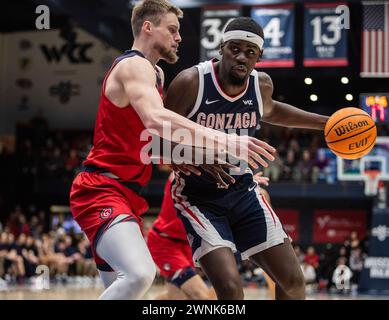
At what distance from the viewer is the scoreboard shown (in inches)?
388

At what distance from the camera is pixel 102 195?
3.91 meters

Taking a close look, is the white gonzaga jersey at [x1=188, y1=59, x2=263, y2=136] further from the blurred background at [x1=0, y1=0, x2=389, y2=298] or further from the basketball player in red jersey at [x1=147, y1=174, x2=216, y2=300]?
the basketball player in red jersey at [x1=147, y1=174, x2=216, y2=300]

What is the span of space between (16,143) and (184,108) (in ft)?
64.1

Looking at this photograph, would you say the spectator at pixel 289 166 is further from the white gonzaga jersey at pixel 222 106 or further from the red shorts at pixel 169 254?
the white gonzaga jersey at pixel 222 106

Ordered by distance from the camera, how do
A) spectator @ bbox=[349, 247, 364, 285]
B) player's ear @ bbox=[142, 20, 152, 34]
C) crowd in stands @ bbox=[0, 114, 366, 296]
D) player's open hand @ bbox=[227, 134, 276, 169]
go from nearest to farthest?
player's open hand @ bbox=[227, 134, 276, 169], player's ear @ bbox=[142, 20, 152, 34], crowd in stands @ bbox=[0, 114, 366, 296], spectator @ bbox=[349, 247, 364, 285]

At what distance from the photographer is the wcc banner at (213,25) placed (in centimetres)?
983

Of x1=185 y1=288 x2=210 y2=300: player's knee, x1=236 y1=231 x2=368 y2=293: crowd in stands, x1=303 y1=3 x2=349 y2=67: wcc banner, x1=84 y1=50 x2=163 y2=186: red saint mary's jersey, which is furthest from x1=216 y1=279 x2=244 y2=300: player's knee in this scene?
x1=236 y1=231 x2=368 y2=293: crowd in stands

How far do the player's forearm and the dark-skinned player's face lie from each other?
0.51 metres

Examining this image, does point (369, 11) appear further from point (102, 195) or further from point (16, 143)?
point (16, 143)

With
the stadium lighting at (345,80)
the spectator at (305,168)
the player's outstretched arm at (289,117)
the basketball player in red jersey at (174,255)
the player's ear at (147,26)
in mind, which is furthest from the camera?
the spectator at (305,168)

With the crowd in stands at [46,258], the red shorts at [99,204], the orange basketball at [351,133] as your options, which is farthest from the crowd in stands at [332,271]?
the red shorts at [99,204]

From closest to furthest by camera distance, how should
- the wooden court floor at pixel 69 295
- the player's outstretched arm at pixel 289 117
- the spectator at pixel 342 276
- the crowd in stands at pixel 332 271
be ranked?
the player's outstretched arm at pixel 289 117 < the wooden court floor at pixel 69 295 < the crowd in stands at pixel 332 271 < the spectator at pixel 342 276

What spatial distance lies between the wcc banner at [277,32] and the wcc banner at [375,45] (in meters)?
1.24

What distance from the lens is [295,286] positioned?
435cm
